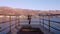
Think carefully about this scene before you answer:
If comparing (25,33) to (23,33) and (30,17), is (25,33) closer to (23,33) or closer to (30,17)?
(23,33)

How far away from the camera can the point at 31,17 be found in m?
8.21

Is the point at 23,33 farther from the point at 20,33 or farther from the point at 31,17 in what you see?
the point at 31,17

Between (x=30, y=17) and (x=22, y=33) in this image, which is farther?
(x=30, y=17)

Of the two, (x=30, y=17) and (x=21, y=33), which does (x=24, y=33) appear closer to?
(x=21, y=33)

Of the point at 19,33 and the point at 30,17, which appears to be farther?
the point at 30,17

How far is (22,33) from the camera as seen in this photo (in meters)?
4.11

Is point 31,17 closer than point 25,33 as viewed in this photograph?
No

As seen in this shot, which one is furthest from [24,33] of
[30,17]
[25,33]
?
[30,17]

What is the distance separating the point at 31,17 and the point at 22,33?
13.6ft

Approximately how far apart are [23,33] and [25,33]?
2.8 inches

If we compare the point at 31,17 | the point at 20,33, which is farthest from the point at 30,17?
the point at 20,33

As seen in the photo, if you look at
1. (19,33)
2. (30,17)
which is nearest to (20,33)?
(19,33)

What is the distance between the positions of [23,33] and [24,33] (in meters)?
0.05

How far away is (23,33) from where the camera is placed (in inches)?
161
